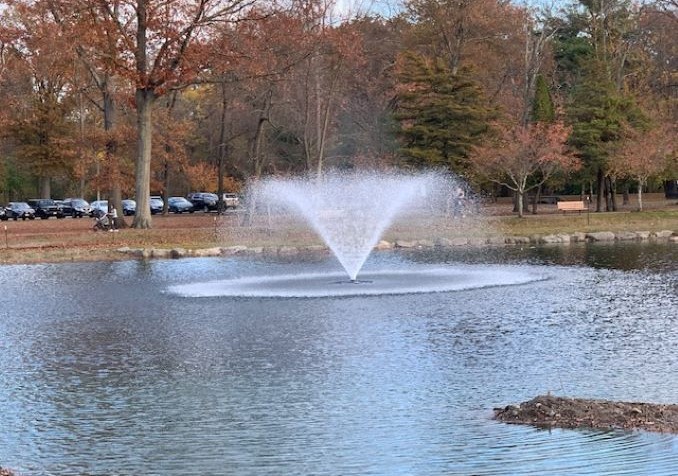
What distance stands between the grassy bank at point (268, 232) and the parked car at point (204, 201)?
2072 cm

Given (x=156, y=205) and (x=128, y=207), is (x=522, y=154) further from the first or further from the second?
(x=156, y=205)

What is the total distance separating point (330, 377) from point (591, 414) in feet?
14.7

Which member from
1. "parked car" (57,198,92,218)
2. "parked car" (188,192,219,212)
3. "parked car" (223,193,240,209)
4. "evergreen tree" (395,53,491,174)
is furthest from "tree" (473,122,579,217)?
"parked car" (57,198,92,218)

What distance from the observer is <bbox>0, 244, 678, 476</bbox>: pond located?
10.7m

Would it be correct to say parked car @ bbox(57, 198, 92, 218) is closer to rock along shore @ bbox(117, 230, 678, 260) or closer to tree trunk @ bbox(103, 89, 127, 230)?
tree trunk @ bbox(103, 89, 127, 230)

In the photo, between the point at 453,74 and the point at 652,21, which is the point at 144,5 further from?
the point at 652,21

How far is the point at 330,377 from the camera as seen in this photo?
14883 millimetres

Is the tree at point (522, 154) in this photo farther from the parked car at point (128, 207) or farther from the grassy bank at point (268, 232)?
the parked car at point (128, 207)

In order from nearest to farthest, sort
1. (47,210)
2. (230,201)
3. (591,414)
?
(591,414) → (47,210) → (230,201)

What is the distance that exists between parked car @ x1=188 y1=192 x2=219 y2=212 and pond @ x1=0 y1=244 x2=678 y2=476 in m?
49.5

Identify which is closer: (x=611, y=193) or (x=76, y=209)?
(x=611, y=193)

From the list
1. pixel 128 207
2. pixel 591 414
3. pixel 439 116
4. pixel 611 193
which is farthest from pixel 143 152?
pixel 591 414

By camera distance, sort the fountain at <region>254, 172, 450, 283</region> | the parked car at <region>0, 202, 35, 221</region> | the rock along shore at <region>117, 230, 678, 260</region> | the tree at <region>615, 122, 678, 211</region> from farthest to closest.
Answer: the parked car at <region>0, 202, 35, 221</region> → the tree at <region>615, 122, 678, 211</region> → the rock along shore at <region>117, 230, 678, 260</region> → the fountain at <region>254, 172, 450, 283</region>

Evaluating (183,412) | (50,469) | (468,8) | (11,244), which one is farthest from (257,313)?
(468,8)
